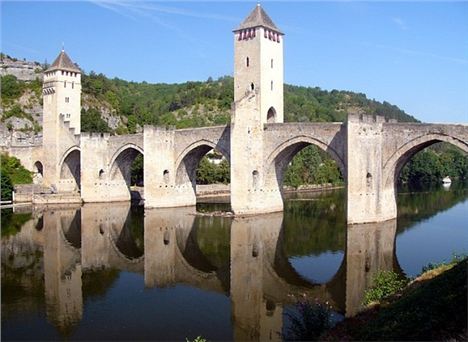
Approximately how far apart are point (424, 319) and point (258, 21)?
2696 cm

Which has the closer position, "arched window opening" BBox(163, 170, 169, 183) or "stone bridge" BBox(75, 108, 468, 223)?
"stone bridge" BBox(75, 108, 468, 223)

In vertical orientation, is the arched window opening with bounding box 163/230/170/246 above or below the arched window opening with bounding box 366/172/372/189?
below

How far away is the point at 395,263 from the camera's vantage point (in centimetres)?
2055

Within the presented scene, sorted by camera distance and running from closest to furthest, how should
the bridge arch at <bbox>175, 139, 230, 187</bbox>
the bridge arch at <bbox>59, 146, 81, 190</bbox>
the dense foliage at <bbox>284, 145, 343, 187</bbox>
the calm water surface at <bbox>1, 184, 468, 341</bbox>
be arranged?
1. the calm water surface at <bbox>1, 184, 468, 341</bbox>
2. the bridge arch at <bbox>175, 139, 230, 187</bbox>
3. the bridge arch at <bbox>59, 146, 81, 190</bbox>
4. the dense foliage at <bbox>284, 145, 343, 187</bbox>

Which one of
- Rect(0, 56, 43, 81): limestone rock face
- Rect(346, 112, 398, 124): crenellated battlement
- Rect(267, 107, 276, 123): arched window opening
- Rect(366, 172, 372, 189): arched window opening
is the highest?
Rect(0, 56, 43, 81): limestone rock face

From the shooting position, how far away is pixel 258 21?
3319 centimetres

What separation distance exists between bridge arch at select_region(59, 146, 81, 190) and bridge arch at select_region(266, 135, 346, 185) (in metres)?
20.1

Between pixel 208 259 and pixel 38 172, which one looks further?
pixel 38 172

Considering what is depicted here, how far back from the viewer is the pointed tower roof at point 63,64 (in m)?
46.5

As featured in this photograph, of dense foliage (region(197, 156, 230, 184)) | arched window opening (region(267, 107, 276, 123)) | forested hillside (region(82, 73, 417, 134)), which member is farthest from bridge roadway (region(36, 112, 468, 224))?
forested hillside (region(82, 73, 417, 134))

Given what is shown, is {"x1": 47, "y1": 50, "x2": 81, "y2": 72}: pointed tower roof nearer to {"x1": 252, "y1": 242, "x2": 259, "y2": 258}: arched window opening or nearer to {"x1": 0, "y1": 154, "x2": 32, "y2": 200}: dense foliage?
{"x1": 0, "y1": 154, "x2": 32, "y2": 200}: dense foliage

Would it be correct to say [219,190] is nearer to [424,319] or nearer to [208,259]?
[208,259]

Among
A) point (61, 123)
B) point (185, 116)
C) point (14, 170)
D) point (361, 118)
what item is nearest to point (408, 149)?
point (361, 118)

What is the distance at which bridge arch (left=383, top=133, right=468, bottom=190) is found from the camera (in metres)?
25.9
